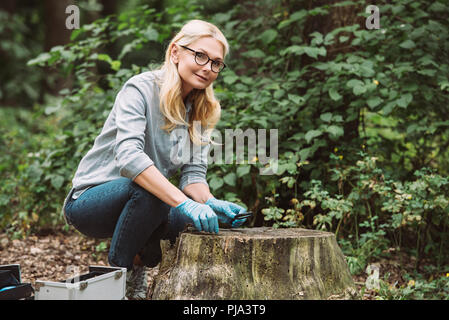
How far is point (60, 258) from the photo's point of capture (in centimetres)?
315

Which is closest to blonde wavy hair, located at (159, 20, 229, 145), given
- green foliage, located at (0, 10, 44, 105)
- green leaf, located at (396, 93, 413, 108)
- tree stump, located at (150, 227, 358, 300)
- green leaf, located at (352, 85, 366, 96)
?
tree stump, located at (150, 227, 358, 300)

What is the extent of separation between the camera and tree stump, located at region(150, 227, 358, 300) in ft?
6.23

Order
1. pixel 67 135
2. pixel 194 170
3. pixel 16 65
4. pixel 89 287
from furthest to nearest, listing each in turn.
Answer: pixel 16 65 < pixel 67 135 < pixel 194 170 < pixel 89 287

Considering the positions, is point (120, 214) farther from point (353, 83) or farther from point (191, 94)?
point (353, 83)

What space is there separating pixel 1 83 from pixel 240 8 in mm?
8781

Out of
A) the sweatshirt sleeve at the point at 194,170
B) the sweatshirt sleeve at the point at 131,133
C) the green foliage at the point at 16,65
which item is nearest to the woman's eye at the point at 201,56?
the sweatshirt sleeve at the point at 131,133

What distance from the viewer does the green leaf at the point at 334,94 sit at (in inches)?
120

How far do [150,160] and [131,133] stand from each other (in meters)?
0.15

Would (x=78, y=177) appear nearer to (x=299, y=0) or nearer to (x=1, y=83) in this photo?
(x=299, y=0)

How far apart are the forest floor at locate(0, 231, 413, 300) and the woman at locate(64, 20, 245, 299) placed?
2.08 feet

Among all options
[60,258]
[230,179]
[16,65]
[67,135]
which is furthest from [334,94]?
[16,65]

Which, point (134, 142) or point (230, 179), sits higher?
point (134, 142)

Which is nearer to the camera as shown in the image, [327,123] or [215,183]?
[215,183]

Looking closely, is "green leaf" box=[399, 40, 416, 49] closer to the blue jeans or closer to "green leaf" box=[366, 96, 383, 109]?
"green leaf" box=[366, 96, 383, 109]
